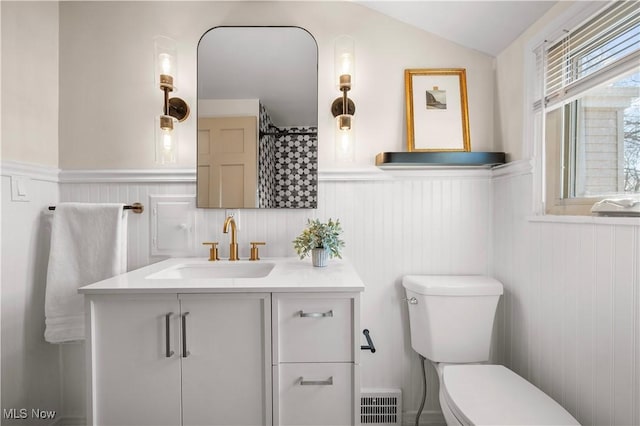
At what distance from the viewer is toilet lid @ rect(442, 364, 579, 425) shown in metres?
1.04

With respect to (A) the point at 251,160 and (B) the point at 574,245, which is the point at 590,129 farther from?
(A) the point at 251,160

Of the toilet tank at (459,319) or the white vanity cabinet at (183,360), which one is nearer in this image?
the white vanity cabinet at (183,360)

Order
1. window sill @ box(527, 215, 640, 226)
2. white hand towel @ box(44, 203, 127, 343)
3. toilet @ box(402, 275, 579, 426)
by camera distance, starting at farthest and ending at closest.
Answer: white hand towel @ box(44, 203, 127, 343), toilet @ box(402, 275, 579, 426), window sill @ box(527, 215, 640, 226)

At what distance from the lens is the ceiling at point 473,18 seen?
147 cm

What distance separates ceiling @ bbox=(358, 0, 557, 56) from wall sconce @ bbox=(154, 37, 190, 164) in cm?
103

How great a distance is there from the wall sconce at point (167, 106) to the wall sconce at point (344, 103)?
81cm

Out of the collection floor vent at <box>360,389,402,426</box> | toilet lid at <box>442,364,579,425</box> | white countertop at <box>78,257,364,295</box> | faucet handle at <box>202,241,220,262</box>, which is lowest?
floor vent at <box>360,389,402,426</box>

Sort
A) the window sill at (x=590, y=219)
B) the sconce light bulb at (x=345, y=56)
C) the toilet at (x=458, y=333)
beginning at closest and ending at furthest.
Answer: the window sill at (x=590, y=219) → the toilet at (x=458, y=333) → the sconce light bulb at (x=345, y=56)

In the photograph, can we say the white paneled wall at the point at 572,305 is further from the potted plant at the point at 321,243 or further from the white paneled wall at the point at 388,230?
the potted plant at the point at 321,243

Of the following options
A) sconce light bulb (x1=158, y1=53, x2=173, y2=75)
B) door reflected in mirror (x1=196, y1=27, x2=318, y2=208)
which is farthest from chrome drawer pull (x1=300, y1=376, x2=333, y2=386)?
sconce light bulb (x1=158, y1=53, x2=173, y2=75)

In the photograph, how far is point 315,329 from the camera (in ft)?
3.79

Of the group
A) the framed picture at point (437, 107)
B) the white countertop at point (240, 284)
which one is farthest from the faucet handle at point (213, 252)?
the framed picture at point (437, 107)

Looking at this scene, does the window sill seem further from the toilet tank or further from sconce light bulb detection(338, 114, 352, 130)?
sconce light bulb detection(338, 114, 352, 130)

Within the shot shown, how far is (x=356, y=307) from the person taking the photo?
1148 millimetres
